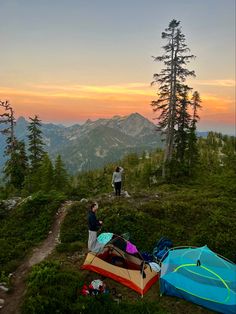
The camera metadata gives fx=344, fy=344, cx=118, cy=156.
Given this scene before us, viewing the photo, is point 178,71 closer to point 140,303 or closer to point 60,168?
point 60,168

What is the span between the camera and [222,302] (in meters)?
13.1

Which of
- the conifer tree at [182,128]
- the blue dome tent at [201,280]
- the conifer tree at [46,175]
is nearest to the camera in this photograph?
the blue dome tent at [201,280]

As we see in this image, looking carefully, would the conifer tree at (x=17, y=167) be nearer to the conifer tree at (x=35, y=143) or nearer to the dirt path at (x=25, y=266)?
the conifer tree at (x=35, y=143)

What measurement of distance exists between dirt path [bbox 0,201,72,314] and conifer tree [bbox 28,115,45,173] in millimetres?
27727

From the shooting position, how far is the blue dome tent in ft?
43.8

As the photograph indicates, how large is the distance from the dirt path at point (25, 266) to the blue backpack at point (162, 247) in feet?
18.3

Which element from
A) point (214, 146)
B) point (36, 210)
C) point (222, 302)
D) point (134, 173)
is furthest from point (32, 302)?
point (214, 146)

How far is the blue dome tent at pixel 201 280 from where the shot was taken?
43.8 feet

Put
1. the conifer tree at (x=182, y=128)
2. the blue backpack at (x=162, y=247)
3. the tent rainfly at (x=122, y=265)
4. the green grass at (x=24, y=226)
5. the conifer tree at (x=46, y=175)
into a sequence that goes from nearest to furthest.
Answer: the tent rainfly at (x=122, y=265)
the blue backpack at (x=162, y=247)
the green grass at (x=24, y=226)
the conifer tree at (x=182, y=128)
the conifer tree at (x=46, y=175)

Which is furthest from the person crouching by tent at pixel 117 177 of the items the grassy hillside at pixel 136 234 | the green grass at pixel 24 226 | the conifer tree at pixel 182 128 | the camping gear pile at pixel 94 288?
the conifer tree at pixel 182 128

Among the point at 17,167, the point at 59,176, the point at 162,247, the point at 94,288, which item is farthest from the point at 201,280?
the point at 59,176

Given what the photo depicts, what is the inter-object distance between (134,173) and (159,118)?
18.8 m

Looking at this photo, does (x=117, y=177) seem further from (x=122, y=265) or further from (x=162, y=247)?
(x=122, y=265)

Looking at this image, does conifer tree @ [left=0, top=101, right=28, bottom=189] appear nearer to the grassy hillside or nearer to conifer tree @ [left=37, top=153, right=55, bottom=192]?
conifer tree @ [left=37, top=153, right=55, bottom=192]
